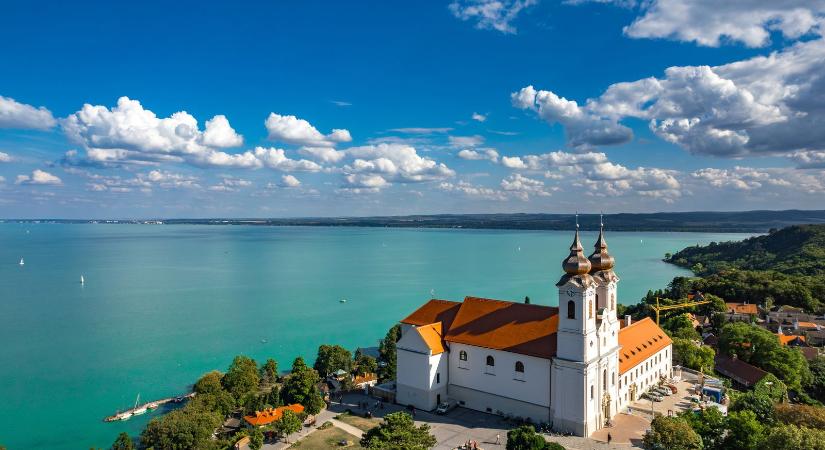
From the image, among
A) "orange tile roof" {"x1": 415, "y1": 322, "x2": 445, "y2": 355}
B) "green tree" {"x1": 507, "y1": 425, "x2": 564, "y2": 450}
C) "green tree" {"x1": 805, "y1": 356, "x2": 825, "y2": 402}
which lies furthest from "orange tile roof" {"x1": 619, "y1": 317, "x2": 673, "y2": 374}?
"orange tile roof" {"x1": 415, "y1": 322, "x2": 445, "y2": 355}

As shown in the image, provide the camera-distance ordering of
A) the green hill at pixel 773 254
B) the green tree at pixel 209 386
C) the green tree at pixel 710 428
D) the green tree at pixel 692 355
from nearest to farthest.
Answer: the green tree at pixel 710 428
the green tree at pixel 209 386
the green tree at pixel 692 355
the green hill at pixel 773 254

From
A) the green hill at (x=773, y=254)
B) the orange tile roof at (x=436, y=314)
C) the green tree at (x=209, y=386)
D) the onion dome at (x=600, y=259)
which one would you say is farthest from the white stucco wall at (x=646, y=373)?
the green hill at (x=773, y=254)

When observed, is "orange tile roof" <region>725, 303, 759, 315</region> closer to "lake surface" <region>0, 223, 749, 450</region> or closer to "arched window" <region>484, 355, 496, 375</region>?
"lake surface" <region>0, 223, 749, 450</region>

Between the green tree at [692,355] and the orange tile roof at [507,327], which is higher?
the orange tile roof at [507,327]

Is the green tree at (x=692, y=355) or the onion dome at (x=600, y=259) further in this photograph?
the green tree at (x=692, y=355)

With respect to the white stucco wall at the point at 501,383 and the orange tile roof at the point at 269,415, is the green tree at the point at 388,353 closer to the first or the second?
the white stucco wall at the point at 501,383

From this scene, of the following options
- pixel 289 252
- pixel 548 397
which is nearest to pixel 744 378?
pixel 548 397

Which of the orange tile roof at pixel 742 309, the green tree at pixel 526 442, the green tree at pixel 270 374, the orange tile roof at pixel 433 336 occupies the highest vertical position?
the orange tile roof at pixel 433 336
